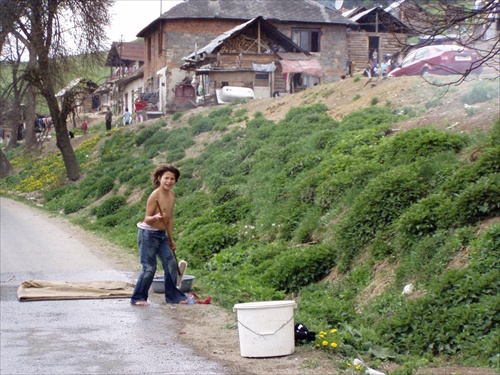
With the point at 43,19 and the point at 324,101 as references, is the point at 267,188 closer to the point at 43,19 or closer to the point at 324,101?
the point at 324,101

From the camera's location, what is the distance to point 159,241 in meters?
10.1

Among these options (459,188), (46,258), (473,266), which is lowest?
(46,258)

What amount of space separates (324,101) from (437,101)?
5937mm

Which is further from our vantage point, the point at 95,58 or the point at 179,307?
the point at 95,58

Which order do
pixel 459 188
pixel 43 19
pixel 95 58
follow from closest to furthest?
pixel 459 188, pixel 43 19, pixel 95 58

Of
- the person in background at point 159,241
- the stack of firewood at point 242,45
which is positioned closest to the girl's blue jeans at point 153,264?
the person in background at point 159,241

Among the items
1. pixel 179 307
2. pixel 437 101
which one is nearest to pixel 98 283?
pixel 179 307

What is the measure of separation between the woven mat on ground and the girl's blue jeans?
0.78m

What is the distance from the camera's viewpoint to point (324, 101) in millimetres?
21703

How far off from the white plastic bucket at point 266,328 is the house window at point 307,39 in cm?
3946

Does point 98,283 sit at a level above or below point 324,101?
below

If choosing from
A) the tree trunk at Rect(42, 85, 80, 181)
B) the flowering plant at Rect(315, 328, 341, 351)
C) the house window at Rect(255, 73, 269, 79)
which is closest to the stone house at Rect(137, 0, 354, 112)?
the house window at Rect(255, 73, 269, 79)

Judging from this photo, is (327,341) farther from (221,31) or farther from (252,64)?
(221,31)

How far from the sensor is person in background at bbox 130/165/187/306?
32.7 feet
